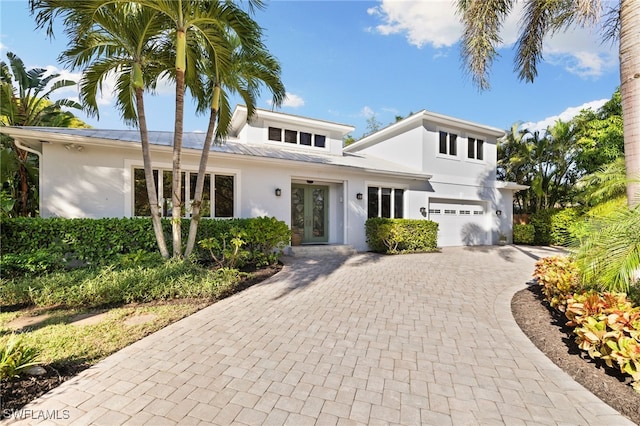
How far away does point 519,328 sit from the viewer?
14.9ft

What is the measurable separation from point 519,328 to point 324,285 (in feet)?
12.6

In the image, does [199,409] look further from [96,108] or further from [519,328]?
[96,108]

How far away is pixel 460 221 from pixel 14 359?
660 inches

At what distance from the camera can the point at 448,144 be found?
49.4 feet

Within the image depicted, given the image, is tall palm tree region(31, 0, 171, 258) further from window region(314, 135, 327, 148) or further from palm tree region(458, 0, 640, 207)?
window region(314, 135, 327, 148)

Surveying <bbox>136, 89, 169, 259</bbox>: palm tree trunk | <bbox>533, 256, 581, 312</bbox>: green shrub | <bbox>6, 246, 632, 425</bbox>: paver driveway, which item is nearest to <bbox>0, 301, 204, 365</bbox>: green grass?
<bbox>6, 246, 632, 425</bbox>: paver driveway

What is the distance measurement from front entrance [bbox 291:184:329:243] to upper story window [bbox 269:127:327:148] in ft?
9.20

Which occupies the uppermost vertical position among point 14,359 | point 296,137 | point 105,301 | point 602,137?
point 602,137

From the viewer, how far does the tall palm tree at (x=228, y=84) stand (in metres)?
7.05

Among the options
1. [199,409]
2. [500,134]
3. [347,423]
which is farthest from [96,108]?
[500,134]

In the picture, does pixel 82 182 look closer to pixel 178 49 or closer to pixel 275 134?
pixel 178 49

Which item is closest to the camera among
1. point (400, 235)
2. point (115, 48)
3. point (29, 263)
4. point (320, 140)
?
point (29, 263)

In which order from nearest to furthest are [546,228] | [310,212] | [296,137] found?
[310,212], [296,137], [546,228]

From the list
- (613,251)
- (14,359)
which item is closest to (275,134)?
(14,359)
